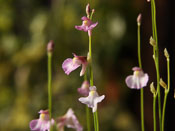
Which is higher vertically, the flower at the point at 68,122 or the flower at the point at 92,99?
the flower at the point at 92,99

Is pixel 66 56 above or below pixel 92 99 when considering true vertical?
above

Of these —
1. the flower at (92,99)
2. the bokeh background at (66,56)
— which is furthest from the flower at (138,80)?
the bokeh background at (66,56)

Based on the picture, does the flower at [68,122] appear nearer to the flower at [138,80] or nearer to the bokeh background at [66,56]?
the flower at [138,80]

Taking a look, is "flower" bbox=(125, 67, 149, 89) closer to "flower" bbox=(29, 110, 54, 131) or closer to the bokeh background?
"flower" bbox=(29, 110, 54, 131)

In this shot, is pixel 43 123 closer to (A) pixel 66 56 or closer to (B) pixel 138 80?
(B) pixel 138 80

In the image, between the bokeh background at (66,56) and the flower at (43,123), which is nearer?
the flower at (43,123)

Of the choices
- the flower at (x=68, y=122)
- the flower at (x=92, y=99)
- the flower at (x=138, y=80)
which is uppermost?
the flower at (x=138, y=80)

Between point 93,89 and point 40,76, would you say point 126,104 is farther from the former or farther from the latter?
point 93,89

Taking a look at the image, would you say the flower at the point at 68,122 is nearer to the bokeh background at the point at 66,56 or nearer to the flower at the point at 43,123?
the flower at the point at 43,123

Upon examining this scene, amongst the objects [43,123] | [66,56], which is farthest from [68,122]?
[66,56]

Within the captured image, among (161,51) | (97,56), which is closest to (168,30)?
(161,51)
